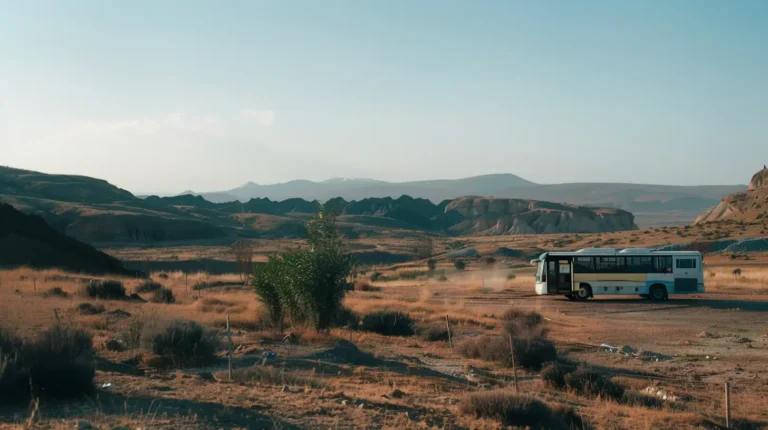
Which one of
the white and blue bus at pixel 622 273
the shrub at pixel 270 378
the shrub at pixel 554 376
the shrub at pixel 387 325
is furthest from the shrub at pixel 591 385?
the white and blue bus at pixel 622 273

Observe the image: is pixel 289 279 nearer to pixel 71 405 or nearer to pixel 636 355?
pixel 636 355

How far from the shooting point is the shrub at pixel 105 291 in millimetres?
32781

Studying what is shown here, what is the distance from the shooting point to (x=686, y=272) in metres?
43.4

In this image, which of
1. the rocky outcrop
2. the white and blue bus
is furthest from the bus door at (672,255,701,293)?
the rocky outcrop

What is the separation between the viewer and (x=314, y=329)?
24.9 m

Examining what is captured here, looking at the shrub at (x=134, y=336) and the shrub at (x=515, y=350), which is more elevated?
the shrub at (x=134, y=336)

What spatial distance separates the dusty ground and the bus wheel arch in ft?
15.9

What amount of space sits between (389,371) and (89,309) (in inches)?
527

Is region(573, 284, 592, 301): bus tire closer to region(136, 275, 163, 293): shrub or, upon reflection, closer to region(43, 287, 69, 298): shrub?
region(136, 275, 163, 293): shrub

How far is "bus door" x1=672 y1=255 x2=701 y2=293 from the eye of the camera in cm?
4331

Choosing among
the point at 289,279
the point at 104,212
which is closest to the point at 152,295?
the point at 289,279

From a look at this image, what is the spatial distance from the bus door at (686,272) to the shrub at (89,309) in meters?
32.2

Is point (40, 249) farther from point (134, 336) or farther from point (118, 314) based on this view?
point (134, 336)

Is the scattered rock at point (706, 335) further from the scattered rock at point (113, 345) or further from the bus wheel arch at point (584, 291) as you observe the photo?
the scattered rock at point (113, 345)
